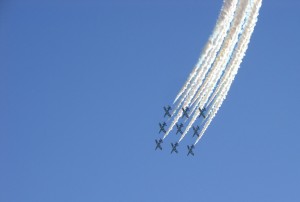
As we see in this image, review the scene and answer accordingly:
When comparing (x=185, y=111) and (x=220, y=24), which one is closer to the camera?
(x=220, y=24)

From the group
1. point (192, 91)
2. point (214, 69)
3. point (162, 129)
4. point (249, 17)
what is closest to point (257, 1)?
point (249, 17)

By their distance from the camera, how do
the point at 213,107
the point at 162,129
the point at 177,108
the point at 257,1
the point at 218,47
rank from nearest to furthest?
the point at 257,1 → the point at 218,47 → the point at 213,107 → the point at 177,108 → the point at 162,129

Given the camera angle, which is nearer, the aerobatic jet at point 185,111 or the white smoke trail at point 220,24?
the white smoke trail at point 220,24

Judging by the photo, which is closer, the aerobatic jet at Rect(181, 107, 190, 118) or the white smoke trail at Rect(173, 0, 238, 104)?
the white smoke trail at Rect(173, 0, 238, 104)

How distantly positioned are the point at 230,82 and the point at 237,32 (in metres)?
6.86

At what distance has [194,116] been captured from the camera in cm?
6269

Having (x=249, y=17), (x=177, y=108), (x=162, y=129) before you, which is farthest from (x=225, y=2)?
(x=162, y=129)

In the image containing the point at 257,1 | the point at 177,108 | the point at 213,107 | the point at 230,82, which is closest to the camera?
the point at 257,1

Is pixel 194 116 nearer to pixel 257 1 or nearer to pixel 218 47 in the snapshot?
pixel 218 47

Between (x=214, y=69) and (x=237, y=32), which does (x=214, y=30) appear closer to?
(x=237, y=32)

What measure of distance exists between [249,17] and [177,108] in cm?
1788

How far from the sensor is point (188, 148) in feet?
236

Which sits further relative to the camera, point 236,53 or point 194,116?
point 194,116

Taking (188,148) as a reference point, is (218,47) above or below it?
below
